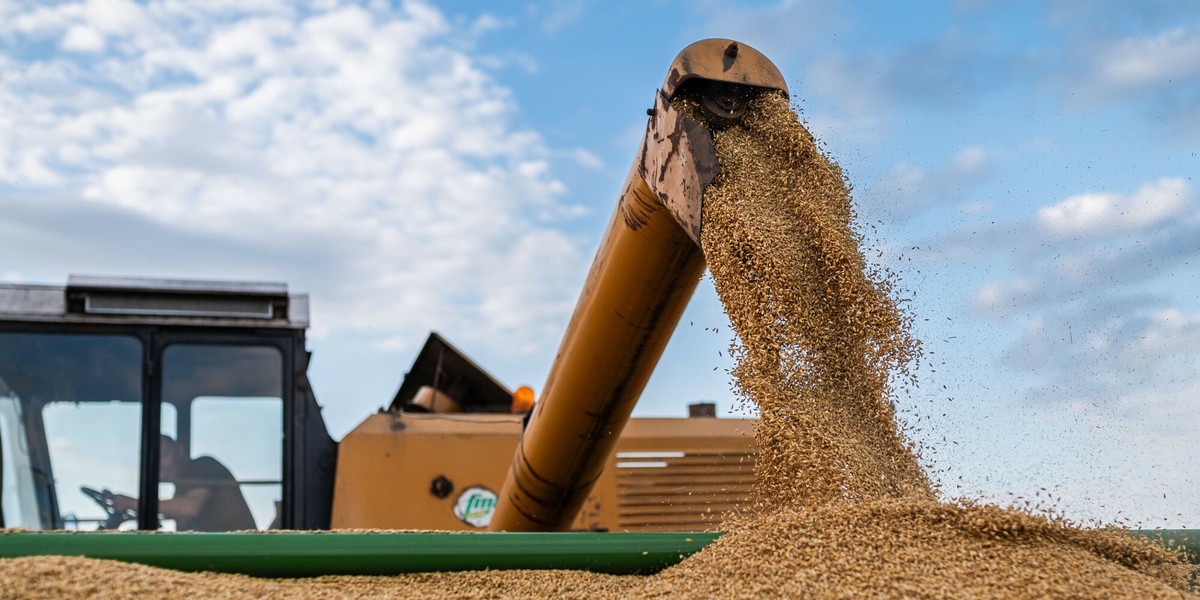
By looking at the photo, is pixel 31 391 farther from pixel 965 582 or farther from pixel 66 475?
pixel 965 582

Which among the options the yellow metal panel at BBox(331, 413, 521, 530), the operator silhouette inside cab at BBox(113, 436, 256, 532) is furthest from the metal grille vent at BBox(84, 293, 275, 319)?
the yellow metal panel at BBox(331, 413, 521, 530)

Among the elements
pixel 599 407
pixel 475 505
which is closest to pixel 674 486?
pixel 475 505

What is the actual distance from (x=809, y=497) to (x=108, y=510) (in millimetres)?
2820

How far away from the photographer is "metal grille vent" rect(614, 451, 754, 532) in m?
4.20

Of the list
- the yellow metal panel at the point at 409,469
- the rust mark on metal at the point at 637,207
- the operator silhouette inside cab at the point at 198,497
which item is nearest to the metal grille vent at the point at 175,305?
the operator silhouette inside cab at the point at 198,497

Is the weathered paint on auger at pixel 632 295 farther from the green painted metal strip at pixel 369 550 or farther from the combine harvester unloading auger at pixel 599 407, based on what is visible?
the green painted metal strip at pixel 369 550

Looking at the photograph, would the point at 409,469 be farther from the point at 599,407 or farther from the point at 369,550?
the point at 369,550

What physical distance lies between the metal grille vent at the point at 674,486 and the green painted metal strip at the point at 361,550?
2.02 m

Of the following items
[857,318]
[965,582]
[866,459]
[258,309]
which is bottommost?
[965,582]

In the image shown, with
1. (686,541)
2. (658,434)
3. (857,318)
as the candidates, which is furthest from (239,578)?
(658,434)

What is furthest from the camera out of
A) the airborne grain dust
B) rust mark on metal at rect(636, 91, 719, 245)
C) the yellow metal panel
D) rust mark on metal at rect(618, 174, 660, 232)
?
the yellow metal panel

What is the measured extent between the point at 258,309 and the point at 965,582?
3.10 metres

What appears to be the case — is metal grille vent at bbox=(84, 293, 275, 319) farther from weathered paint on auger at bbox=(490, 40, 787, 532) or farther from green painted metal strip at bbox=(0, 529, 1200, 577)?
green painted metal strip at bbox=(0, 529, 1200, 577)

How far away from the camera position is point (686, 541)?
218 centimetres
